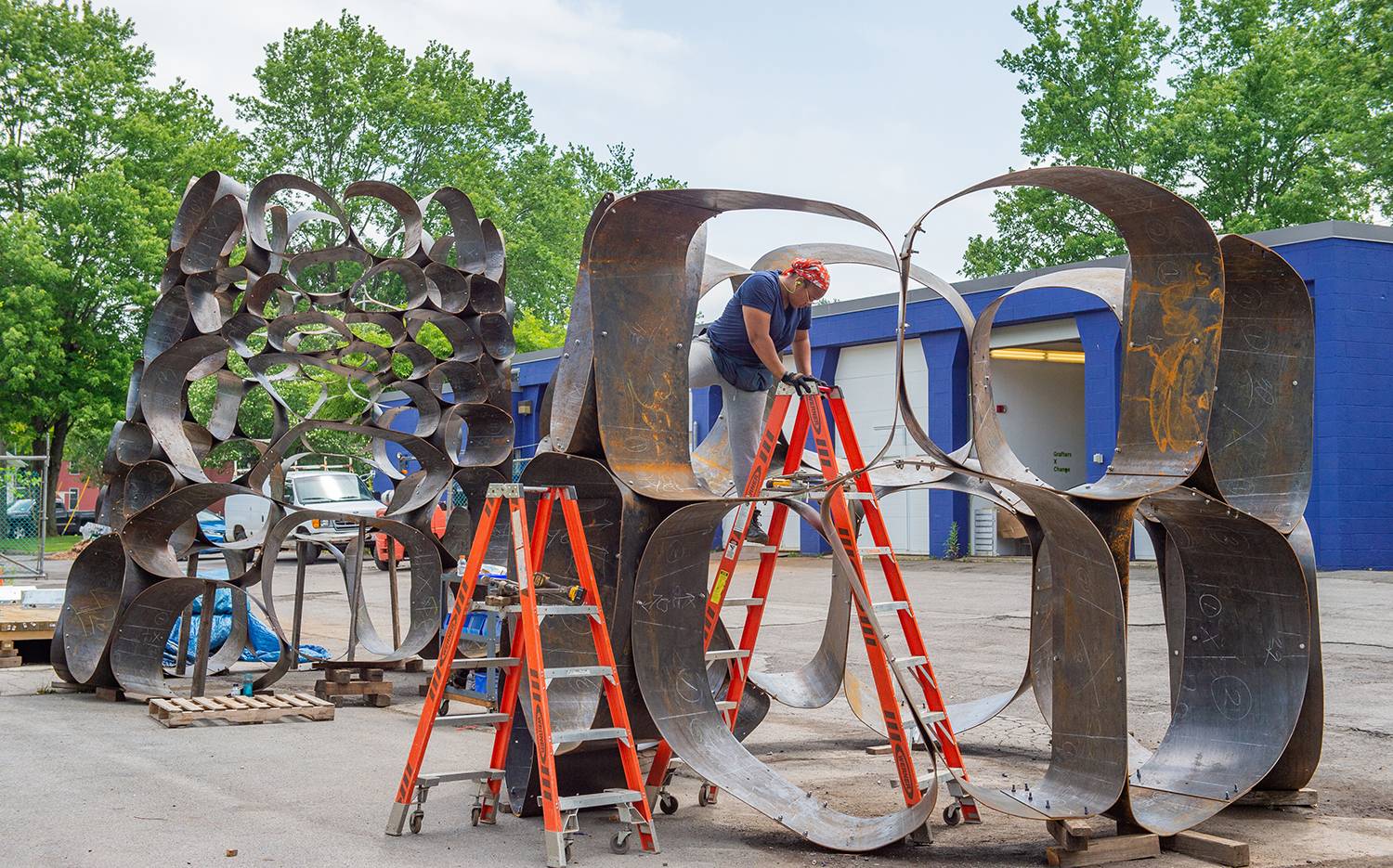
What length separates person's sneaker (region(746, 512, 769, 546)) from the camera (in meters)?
7.56

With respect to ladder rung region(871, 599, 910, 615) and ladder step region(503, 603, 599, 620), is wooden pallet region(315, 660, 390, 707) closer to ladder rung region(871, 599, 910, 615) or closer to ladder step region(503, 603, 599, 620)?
ladder step region(503, 603, 599, 620)

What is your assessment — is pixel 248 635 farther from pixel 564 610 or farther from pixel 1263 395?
pixel 1263 395

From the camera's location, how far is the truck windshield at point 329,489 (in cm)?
2741

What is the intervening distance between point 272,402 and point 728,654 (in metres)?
5.55

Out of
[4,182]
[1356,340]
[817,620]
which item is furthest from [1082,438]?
[4,182]

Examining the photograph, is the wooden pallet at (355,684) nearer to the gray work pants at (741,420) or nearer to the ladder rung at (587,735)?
the gray work pants at (741,420)

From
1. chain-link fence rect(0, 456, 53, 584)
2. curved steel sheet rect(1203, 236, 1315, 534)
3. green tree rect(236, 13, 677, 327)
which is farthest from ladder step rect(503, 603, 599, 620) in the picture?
green tree rect(236, 13, 677, 327)

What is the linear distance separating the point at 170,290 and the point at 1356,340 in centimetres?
1661

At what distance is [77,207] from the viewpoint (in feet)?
116

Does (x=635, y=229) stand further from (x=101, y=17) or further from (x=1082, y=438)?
(x=101, y=17)

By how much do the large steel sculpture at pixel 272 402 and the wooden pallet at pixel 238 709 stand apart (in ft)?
2.45

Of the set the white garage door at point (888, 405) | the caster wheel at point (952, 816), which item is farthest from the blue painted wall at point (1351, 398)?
the caster wheel at point (952, 816)

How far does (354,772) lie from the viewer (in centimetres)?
743

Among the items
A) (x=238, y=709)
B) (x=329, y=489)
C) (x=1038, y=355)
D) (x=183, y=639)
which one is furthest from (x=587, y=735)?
(x=329, y=489)
